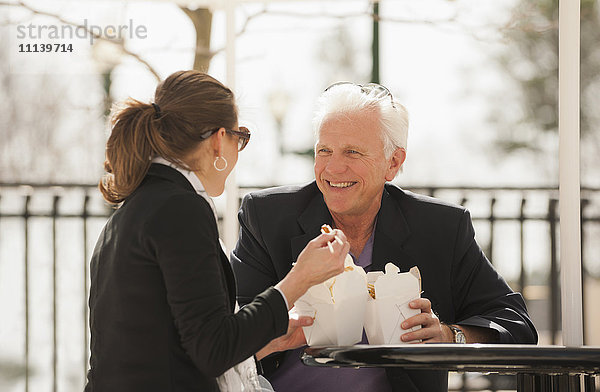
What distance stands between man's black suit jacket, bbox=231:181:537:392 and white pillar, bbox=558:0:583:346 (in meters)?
0.68

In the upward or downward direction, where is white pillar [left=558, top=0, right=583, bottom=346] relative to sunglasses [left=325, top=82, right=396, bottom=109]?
downward

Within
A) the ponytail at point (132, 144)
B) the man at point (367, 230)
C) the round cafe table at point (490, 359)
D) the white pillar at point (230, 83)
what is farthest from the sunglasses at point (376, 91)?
the round cafe table at point (490, 359)

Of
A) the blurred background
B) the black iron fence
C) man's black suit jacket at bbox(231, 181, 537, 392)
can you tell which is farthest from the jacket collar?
the black iron fence

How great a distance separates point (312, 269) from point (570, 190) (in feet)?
1.79

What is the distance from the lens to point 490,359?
5.00ft

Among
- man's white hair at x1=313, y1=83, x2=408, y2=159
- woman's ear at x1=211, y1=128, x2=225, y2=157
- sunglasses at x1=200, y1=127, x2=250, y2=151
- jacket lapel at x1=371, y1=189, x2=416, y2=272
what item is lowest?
jacket lapel at x1=371, y1=189, x2=416, y2=272

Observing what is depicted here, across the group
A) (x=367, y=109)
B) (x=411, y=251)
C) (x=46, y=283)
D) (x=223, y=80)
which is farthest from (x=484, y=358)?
(x=46, y=283)

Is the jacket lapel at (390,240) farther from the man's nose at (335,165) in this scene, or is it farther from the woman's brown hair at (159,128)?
the woman's brown hair at (159,128)

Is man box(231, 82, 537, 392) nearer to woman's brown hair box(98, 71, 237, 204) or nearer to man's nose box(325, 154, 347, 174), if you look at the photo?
man's nose box(325, 154, 347, 174)

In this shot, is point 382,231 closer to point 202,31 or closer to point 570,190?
point 570,190

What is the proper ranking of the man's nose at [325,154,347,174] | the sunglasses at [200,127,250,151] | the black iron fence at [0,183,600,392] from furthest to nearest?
the black iron fence at [0,183,600,392] → the man's nose at [325,154,347,174] → the sunglasses at [200,127,250,151]

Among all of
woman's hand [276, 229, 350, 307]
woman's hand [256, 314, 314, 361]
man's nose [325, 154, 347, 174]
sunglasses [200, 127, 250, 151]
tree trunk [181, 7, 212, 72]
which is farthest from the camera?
tree trunk [181, 7, 212, 72]

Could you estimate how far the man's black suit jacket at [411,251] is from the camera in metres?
2.30

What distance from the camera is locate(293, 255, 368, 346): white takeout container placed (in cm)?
180
